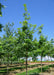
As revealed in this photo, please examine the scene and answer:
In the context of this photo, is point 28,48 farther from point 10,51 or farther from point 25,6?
point 10,51

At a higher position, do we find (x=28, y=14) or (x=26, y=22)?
(x=28, y=14)

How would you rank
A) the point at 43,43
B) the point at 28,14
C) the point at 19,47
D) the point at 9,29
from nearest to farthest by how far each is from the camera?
the point at 19,47
the point at 28,14
the point at 43,43
the point at 9,29

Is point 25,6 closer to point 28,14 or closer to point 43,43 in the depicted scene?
point 28,14

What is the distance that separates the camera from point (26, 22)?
10188 millimetres

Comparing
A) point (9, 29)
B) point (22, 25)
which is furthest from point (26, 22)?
point (9, 29)

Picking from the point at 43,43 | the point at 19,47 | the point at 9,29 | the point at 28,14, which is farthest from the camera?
the point at 9,29

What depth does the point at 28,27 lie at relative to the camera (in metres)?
10.2

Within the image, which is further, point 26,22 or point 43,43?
point 43,43

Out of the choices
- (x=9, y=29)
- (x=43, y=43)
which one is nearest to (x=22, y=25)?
(x=43, y=43)

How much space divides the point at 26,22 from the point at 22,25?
17.9 inches

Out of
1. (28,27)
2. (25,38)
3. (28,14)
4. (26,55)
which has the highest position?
(28,14)

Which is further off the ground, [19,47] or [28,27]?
[28,27]

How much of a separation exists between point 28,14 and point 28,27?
4.12 ft

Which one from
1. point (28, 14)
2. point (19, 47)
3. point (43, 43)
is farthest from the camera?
point (43, 43)
